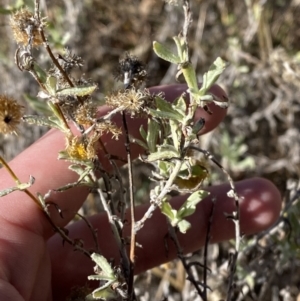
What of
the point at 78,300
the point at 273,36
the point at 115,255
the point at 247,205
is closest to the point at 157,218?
the point at 115,255

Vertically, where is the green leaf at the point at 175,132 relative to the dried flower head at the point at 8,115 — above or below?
below

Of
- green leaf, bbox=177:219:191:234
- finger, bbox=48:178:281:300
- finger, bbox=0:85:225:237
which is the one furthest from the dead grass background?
green leaf, bbox=177:219:191:234

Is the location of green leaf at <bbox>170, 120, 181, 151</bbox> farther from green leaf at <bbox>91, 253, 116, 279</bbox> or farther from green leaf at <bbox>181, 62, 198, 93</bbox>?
green leaf at <bbox>91, 253, 116, 279</bbox>

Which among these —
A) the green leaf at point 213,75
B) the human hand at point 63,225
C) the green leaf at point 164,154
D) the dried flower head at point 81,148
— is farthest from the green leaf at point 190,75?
the human hand at point 63,225

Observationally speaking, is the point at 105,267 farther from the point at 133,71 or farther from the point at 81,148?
the point at 133,71

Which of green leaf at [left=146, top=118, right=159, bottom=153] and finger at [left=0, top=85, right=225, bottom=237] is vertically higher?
green leaf at [left=146, top=118, right=159, bottom=153]

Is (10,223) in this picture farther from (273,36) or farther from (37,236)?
(273,36)

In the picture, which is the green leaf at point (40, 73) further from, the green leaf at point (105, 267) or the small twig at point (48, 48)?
the green leaf at point (105, 267)
